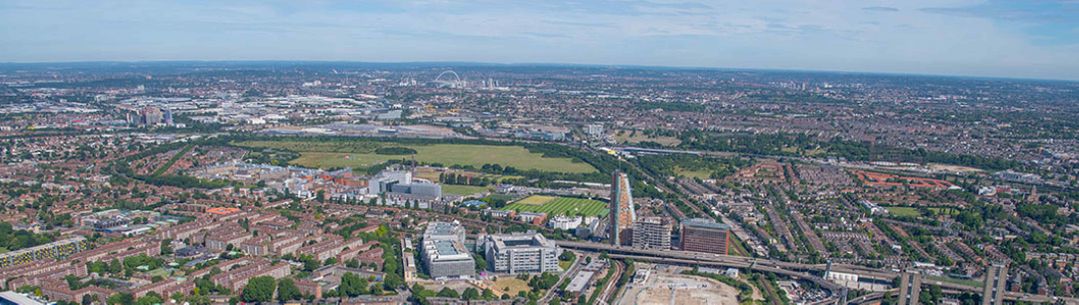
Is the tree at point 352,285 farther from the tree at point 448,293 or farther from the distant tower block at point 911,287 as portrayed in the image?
the distant tower block at point 911,287

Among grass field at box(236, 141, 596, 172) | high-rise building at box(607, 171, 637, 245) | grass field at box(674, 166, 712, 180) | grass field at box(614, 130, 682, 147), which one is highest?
high-rise building at box(607, 171, 637, 245)

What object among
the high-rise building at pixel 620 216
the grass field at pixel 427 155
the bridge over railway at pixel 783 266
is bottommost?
the grass field at pixel 427 155

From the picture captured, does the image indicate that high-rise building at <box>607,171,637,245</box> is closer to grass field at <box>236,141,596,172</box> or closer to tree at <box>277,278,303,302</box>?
tree at <box>277,278,303,302</box>

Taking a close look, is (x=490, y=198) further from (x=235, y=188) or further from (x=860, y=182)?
(x=860, y=182)

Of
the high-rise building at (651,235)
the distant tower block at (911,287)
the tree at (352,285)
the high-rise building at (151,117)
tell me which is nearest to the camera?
the distant tower block at (911,287)

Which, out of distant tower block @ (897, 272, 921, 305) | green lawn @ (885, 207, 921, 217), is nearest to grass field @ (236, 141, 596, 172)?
green lawn @ (885, 207, 921, 217)

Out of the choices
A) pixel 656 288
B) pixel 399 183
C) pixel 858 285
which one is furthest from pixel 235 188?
pixel 858 285

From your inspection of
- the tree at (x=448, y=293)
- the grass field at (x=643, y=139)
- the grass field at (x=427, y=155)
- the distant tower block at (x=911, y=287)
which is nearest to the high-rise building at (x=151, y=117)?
the grass field at (x=427, y=155)
